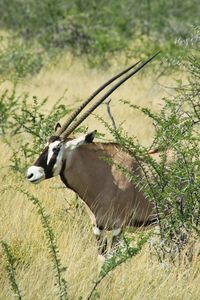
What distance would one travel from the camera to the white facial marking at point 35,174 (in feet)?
15.8

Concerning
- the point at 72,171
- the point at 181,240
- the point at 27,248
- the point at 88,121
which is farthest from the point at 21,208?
the point at 88,121

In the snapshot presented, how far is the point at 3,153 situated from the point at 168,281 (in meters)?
3.36

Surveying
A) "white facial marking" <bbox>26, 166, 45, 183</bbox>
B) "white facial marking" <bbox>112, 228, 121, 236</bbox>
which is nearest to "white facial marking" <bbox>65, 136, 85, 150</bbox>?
"white facial marking" <bbox>26, 166, 45, 183</bbox>

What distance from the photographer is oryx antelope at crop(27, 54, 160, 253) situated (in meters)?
4.97

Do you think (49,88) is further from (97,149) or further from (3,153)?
(97,149)

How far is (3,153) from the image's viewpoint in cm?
710

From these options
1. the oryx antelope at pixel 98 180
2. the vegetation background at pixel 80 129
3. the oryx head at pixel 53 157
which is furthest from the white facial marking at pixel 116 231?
the oryx head at pixel 53 157

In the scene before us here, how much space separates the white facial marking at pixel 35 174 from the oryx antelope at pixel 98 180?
106 mm

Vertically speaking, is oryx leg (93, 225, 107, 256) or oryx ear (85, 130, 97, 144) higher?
oryx ear (85, 130, 97, 144)

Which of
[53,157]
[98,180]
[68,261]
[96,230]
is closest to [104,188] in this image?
[98,180]

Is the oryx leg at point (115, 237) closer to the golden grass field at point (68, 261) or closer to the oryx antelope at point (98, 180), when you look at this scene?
the oryx antelope at point (98, 180)

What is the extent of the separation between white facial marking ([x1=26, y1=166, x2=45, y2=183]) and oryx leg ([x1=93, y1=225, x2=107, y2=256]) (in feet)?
1.55

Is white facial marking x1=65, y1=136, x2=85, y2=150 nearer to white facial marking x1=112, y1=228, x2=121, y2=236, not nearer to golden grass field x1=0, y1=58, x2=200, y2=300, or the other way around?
golden grass field x1=0, y1=58, x2=200, y2=300

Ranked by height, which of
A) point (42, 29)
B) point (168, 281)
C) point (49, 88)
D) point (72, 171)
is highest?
point (42, 29)
